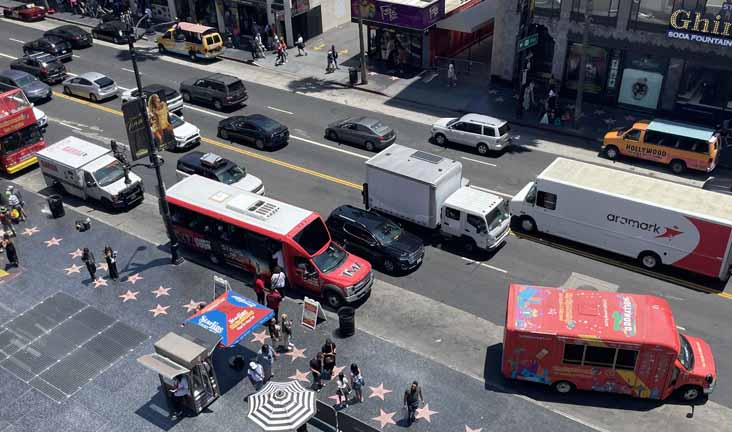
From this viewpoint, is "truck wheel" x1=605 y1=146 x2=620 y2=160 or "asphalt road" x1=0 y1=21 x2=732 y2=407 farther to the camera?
"truck wheel" x1=605 y1=146 x2=620 y2=160

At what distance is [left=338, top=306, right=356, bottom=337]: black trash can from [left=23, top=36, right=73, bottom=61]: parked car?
1559 inches

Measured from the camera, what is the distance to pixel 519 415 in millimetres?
21438

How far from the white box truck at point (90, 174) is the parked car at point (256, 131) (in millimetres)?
7062

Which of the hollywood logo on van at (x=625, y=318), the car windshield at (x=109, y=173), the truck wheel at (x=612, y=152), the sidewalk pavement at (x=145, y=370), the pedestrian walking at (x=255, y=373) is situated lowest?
the sidewalk pavement at (x=145, y=370)

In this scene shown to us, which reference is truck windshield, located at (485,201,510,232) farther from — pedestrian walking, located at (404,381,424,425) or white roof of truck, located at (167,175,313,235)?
pedestrian walking, located at (404,381,424,425)

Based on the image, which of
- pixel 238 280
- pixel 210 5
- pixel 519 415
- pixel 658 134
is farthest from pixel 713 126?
pixel 210 5

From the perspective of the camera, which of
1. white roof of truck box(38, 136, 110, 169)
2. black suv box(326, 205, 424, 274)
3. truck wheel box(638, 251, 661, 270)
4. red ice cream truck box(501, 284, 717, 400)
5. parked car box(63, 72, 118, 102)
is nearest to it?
red ice cream truck box(501, 284, 717, 400)

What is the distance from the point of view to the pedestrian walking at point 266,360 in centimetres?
2258

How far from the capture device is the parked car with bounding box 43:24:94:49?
55469 millimetres

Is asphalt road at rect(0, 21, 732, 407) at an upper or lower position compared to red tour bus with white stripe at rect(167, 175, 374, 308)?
lower

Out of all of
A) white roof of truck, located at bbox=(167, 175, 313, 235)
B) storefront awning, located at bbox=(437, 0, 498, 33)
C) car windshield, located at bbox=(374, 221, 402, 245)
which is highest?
storefront awning, located at bbox=(437, 0, 498, 33)

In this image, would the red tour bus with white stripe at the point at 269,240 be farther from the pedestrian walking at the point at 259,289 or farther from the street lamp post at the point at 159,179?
the pedestrian walking at the point at 259,289

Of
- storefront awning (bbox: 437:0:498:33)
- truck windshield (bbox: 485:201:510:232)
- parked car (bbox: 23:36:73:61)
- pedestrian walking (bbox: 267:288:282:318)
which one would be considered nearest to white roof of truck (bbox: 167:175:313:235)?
pedestrian walking (bbox: 267:288:282:318)

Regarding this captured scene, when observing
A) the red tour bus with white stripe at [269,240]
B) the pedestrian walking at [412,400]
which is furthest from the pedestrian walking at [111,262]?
the pedestrian walking at [412,400]
